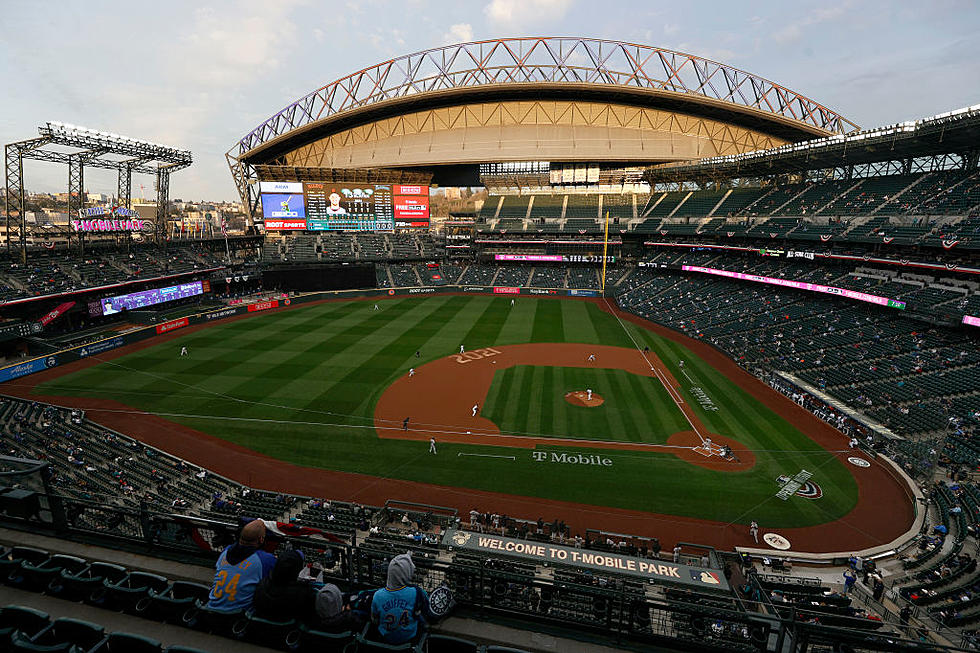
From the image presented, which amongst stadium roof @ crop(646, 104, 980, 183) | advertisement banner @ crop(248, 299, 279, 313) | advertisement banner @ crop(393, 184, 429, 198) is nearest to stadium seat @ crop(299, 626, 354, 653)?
stadium roof @ crop(646, 104, 980, 183)

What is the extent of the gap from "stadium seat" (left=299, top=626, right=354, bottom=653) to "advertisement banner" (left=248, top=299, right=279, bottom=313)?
5979 centimetres

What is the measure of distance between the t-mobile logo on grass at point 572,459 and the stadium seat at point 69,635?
19898 mm

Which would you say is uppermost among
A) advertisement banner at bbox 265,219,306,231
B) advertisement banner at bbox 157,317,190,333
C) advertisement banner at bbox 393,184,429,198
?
advertisement banner at bbox 393,184,429,198

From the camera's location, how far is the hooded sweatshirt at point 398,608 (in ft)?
16.8

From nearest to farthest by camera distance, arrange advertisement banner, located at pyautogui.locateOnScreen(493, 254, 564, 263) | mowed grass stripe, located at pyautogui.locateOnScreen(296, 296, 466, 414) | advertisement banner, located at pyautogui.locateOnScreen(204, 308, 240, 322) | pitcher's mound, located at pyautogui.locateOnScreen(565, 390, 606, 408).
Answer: pitcher's mound, located at pyautogui.locateOnScreen(565, 390, 606, 408) → mowed grass stripe, located at pyautogui.locateOnScreen(296, 296, 466, 414) → advertisement banner, located at pyautogui.locateOnScreen(204, 308, 240, 322) → advertisement banner, located at pyautogui.locateOnScreen(493, 254, 564, 263)

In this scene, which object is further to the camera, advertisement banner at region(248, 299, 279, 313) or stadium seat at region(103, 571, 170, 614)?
advertisement banner at region(248, 299, 279, 313)

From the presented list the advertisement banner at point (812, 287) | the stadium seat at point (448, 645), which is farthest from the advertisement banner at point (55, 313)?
the advertisement banner at point (812, 287)

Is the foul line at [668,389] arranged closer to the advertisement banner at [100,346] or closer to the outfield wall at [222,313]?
the outfield wall at [222,313]

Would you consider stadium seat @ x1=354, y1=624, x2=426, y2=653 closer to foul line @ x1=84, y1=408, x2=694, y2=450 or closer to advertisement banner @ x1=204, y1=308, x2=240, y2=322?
foul line @ x1=84, y1=408, x2=694, y2=450

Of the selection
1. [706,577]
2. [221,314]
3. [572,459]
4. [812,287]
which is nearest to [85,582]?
[706,577]

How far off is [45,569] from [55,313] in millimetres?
51661

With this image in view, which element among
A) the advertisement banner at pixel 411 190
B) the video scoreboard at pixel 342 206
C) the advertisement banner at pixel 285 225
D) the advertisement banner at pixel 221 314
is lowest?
the advertisement banner at pixel 221 314


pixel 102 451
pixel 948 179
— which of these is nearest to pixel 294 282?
pixel 102 451

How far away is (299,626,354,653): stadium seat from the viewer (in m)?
4.97
